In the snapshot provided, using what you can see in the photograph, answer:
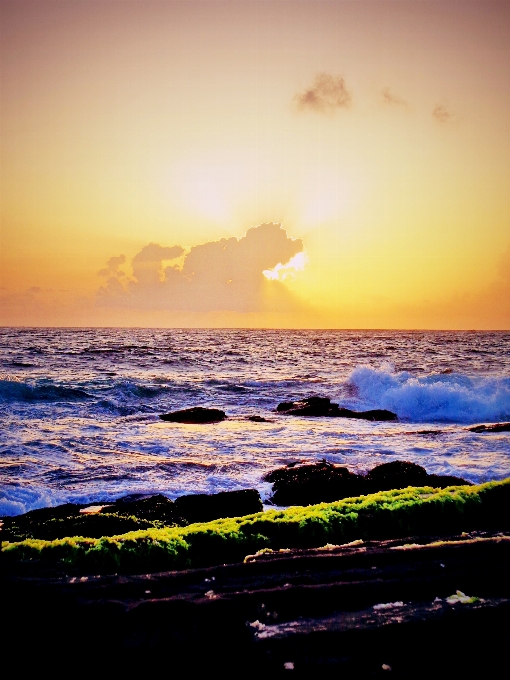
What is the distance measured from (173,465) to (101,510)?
12.8 feet

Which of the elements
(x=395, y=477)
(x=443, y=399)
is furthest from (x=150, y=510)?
(x=443, y=399)

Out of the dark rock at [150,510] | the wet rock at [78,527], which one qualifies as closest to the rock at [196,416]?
the dark rock at [150,510]

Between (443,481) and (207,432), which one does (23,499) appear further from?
(207,432)

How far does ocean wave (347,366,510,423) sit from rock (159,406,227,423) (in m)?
7.66

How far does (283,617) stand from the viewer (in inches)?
108

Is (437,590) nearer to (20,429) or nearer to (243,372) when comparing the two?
(20,429)

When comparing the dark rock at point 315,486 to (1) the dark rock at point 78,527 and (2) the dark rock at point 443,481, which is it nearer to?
(2) the dark rock at point 443,481

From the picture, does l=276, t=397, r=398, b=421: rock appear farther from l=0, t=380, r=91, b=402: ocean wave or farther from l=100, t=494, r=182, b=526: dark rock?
l=100, t=494, r=182, b=526: dark rock

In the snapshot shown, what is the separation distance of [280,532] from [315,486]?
5.01 m

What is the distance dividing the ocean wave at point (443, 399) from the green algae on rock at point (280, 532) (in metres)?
16.7

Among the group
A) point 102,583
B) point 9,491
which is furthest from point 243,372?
point 102,583

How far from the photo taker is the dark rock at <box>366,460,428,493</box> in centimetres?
915

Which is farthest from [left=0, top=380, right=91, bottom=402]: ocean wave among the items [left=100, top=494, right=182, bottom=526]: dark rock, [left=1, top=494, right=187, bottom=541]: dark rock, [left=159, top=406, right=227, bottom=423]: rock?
[left=1, top=494, right=187, bottom=541]: dark rock

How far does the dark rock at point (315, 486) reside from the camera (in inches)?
349
